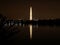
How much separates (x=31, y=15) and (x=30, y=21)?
0.44 metres

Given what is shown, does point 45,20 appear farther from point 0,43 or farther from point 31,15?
point 0,43

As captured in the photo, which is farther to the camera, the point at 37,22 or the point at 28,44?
the point at 37,22

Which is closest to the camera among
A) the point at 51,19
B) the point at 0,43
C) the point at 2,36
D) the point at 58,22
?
the point at 0,43

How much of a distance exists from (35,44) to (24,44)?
0.30 meters

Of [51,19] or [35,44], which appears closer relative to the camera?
[35,44]

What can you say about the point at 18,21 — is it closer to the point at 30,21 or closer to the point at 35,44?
the point at 30,21

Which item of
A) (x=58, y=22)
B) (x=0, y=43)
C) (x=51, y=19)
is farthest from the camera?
(x=51, y=19)

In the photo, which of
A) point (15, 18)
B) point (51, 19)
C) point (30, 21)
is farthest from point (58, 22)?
point (15, 18)

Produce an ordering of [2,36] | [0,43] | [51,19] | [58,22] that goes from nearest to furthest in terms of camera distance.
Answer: [0,43], [2,36], [58,22], [51,19]

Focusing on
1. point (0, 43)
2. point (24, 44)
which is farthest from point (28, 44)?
point (0, 43)

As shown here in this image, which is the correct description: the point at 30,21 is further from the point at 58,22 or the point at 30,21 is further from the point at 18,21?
the point at 58,22

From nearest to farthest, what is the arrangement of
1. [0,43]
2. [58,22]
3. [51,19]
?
1. [0,43]
2. [58,22]
3. [51,19]

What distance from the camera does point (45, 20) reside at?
46.2 ft

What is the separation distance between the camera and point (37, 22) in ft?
46.0
